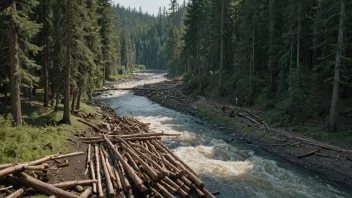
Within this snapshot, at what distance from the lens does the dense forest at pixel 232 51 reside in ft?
66.6

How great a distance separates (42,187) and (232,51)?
45.0 meters

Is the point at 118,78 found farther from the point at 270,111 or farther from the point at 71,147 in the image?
the point at 71,147

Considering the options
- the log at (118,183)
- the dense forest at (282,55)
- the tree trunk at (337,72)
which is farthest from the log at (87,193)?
the dense forest at (282,55)

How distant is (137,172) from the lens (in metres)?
14.6

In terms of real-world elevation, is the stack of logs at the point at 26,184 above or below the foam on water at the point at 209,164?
above

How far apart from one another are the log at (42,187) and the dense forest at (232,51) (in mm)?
6988

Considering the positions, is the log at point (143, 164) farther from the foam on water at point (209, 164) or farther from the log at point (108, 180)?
the foam on water at point (209, 164)

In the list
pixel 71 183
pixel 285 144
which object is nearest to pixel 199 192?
pixel 71 183

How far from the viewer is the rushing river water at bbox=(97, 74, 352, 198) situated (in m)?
15.8

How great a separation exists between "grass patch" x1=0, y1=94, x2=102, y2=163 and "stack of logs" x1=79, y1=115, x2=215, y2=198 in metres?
1.77

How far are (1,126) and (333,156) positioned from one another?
20988 millimetres

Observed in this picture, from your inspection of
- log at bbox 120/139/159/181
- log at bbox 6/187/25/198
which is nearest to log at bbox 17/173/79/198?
log at bbox 6/187/25/198

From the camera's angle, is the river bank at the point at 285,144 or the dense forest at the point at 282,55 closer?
the river bank at the point at 285,144

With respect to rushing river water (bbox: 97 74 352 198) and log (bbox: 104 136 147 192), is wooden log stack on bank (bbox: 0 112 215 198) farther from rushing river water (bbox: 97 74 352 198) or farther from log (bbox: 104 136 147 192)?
rushing river water (bbox: 97 74 352 198)
